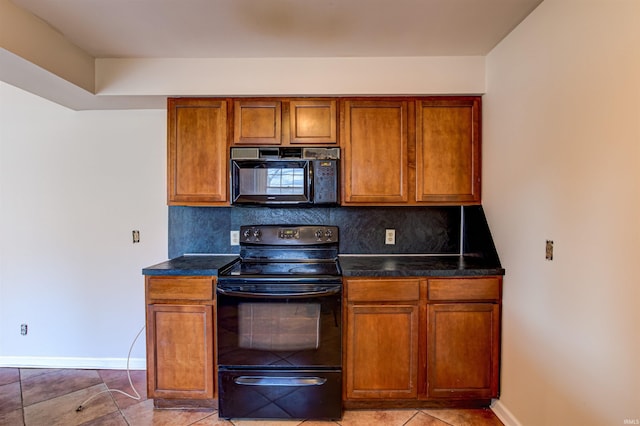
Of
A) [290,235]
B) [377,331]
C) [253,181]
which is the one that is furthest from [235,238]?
[377,331]

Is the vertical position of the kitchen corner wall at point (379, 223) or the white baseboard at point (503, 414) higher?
the kitchen corner wall at point (379, 223)

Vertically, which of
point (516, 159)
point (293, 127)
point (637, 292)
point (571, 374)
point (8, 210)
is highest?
point (293, 127)

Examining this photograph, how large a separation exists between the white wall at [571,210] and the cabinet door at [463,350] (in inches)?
3.1

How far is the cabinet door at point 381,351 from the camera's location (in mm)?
2035

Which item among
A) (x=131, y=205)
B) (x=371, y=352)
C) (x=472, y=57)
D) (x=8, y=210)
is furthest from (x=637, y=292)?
(x=8, y=210)

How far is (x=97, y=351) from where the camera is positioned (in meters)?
2.69

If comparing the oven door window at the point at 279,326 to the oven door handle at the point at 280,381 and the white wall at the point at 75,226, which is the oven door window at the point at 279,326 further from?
the white wall at the point at 75,226

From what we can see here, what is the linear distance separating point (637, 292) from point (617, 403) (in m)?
0.43

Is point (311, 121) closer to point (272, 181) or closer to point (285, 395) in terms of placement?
point (272, 181)

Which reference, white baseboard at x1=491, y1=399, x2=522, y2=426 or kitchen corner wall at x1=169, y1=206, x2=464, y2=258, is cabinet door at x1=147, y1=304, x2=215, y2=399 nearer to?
kitchen corner wall at x1=169, y1=206, x2=464, y2=258

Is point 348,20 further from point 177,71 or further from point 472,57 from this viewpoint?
point 177,71

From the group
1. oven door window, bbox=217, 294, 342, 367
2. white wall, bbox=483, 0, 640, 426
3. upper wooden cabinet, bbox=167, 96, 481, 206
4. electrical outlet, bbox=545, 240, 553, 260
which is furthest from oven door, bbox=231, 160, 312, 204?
electrical outlet, bbox=545, 240, 553, 260

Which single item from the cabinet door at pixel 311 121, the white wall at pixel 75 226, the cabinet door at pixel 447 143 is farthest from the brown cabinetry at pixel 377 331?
the white wall at pixel 75 226

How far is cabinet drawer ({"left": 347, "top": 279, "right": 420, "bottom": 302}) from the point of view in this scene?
2.04m
